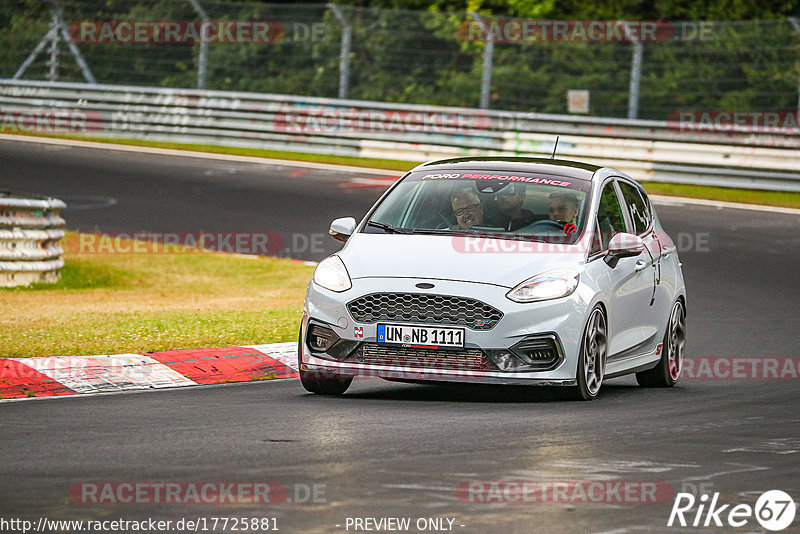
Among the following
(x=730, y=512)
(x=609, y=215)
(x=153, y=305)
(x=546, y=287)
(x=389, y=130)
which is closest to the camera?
(x=730, y=512)

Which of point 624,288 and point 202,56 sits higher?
point 202,56

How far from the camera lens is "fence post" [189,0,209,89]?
1185 inches

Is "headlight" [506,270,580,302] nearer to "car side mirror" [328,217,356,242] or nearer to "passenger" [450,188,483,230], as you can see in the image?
"passenger" [450,188,483,230]

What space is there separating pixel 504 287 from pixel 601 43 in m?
18.1

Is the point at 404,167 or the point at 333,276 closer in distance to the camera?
the point at 333,276

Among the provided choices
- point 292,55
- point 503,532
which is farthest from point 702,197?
point 503,532

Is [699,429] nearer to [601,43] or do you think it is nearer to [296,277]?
[296,277]

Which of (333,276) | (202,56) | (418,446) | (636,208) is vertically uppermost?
(202,56)

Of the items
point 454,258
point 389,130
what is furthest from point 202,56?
point 454,258

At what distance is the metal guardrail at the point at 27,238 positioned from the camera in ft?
52.4

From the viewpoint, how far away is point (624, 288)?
1067 cm

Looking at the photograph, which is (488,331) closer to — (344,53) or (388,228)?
(388,228)

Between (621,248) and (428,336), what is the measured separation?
1648mm

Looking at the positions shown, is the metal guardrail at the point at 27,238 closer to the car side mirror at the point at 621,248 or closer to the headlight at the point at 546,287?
the car side mirror at the point at 621,248
